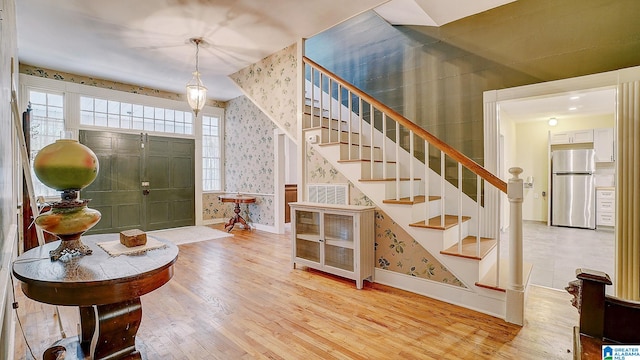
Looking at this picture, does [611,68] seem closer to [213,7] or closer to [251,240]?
[213,7]

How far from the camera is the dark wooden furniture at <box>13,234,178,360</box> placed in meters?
1.18

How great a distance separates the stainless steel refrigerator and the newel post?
18.2 feet

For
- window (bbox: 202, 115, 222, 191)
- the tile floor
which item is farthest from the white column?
window (bbox: 202, 115, 222, 191)

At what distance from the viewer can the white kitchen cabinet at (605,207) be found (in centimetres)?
590

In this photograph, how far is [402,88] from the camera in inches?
155

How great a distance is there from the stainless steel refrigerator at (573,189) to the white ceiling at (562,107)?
0.83m

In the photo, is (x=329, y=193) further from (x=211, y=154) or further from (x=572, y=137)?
(x=572, y=137)

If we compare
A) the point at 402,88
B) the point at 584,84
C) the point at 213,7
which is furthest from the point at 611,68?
the point at 213,7

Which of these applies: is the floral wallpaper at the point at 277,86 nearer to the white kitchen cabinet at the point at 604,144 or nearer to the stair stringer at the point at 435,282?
the stair stringer at the point at 435,282

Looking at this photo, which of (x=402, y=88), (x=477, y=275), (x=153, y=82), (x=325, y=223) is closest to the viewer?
(x=477, y=275)

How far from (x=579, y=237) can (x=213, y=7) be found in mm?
6809

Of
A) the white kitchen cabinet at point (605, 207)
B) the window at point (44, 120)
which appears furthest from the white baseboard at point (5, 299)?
the white kitchen cabinet at point (605, 207)

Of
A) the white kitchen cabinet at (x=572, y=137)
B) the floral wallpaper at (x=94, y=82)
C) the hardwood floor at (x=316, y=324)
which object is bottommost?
the hardwood floor at (x=316, y=324)

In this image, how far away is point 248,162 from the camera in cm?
652
